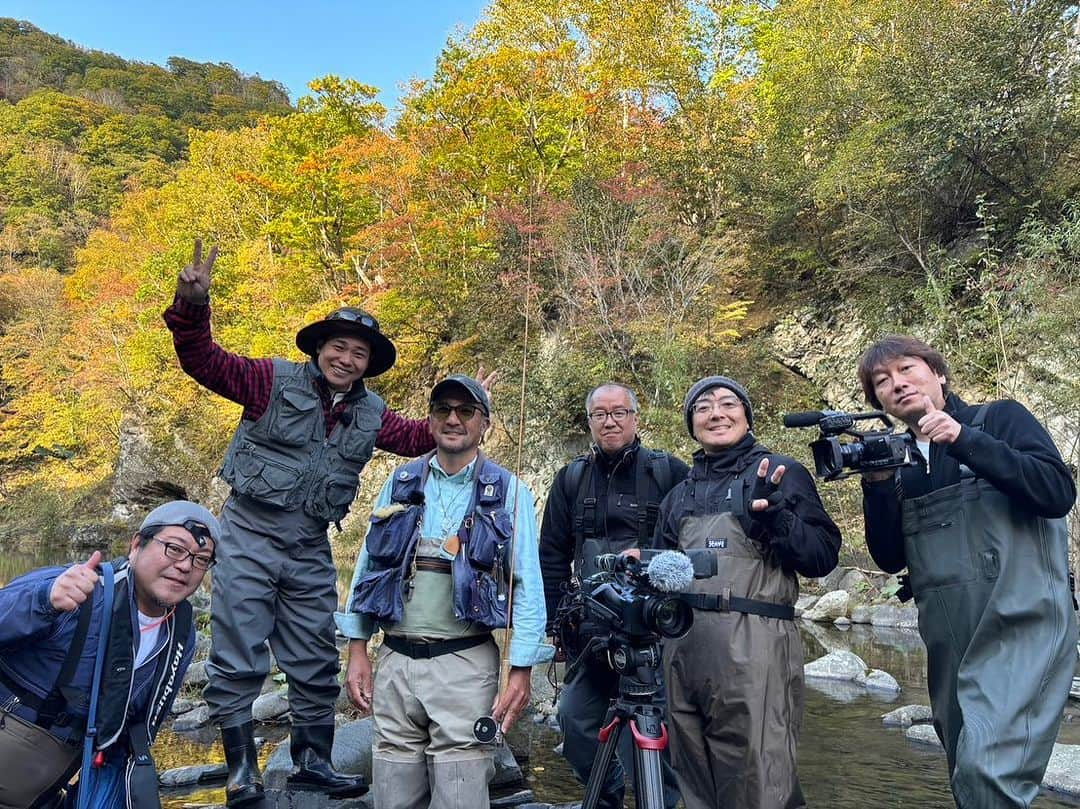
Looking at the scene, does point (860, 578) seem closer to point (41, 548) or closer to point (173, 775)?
point (173, 775)

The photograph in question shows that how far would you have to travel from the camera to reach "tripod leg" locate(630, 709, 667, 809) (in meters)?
2.46

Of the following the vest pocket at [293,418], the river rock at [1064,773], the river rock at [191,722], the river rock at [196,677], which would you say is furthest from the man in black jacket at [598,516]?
the river rock at [196,677]

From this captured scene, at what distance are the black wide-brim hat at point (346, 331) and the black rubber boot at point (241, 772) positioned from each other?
1.76m

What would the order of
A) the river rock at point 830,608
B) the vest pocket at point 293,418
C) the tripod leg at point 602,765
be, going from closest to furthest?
1. the tripod leg at point 602,765
2. the vest pocket at point 293,418
3. the river rock at point 830,608

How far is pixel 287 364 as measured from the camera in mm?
3727

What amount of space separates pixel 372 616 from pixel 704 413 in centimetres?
153

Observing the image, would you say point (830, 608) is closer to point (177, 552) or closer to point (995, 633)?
point (995, 633)

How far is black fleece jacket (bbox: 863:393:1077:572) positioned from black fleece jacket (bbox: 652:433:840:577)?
0.18 meters

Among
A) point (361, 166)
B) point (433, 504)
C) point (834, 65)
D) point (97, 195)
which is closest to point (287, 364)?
point (433, 504)

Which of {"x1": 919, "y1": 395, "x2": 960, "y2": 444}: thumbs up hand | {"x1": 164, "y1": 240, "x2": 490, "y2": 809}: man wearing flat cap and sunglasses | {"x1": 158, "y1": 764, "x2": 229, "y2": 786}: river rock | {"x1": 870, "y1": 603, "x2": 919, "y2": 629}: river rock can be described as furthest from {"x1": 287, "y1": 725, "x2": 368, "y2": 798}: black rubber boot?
{"x1": 870, "y1": 603, "x2": 919, "y2": 629}: river rock

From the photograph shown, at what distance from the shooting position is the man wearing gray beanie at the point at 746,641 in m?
2.71

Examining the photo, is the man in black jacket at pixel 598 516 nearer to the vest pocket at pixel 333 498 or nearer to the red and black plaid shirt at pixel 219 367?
the red and black plaid shirt at pixel 219 367

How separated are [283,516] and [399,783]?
4.37 ft

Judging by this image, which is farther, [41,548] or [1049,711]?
[41,548]
